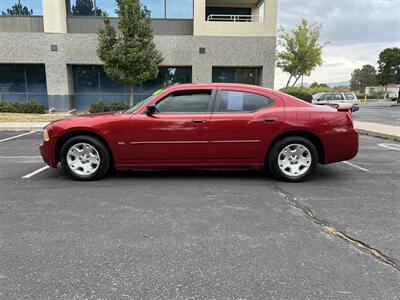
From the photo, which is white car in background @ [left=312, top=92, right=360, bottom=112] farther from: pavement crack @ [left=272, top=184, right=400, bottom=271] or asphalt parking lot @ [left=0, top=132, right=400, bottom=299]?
pavement crack @ [left=272, top=184, right=400, bottom=271]

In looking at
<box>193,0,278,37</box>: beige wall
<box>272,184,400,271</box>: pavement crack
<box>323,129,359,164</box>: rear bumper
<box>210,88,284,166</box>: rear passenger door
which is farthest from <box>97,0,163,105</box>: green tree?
<box>272,184,400,271</box>: pavement crack

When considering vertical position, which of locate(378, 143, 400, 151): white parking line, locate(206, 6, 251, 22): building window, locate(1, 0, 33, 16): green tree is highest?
locate(206, 6, 251, 22): building window

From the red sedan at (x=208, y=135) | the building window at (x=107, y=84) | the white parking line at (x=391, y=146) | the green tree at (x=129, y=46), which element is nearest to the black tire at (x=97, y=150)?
the red sedan at (x=208, y=135)

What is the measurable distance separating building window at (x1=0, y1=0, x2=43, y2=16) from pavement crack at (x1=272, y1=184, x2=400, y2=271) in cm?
1966

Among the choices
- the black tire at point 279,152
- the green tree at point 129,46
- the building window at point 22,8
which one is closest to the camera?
the black tire at point 279,152

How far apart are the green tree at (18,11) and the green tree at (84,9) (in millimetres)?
2449

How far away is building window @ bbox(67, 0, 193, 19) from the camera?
1930 cm

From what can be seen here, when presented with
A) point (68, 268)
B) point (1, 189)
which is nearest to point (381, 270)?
point (68, 268)

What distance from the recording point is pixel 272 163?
5520mm

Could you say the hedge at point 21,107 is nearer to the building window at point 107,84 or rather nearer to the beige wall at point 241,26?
the building window at point 107,84

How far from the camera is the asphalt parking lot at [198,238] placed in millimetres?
2628

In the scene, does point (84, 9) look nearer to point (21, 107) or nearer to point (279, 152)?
point (21, 107)

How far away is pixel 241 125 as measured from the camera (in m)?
5.39

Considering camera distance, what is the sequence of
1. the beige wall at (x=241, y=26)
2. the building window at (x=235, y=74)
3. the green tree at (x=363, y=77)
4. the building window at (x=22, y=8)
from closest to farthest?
the beige wall at (x=241, y=26) → the building window at (x=22, y=8) → the building window at (x=235, y=74) → the green tree at (x=363, y=77)
